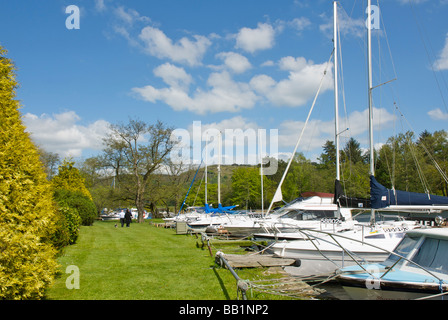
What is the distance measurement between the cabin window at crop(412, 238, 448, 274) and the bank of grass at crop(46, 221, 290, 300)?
4.98 meters

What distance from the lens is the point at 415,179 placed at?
47594 millimetres

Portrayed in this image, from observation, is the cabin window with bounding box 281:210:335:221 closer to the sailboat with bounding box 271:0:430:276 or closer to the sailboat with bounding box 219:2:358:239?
the sailboat with bounding box 219:2:358:239

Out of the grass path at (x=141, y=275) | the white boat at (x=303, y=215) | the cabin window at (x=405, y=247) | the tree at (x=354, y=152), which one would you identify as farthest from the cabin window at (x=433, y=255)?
the tree at (x=354, y=152)

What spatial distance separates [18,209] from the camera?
6688 millimetres

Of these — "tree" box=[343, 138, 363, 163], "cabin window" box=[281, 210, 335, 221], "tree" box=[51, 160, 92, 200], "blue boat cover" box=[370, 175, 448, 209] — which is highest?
"tree" box=[343, 138, 363, 163]

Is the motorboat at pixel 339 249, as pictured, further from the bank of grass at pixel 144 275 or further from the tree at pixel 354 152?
the tree at pixel 354 152

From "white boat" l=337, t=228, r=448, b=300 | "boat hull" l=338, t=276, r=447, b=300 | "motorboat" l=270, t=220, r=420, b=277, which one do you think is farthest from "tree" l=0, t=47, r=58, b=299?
"motorboat" l=270, t=220, r=420, b=277

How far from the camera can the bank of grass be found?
336 inches

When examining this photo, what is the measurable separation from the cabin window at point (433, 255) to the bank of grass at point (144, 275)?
4.98 m

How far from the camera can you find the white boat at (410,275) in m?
9.03

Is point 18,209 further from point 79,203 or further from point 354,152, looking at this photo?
point 354,152
